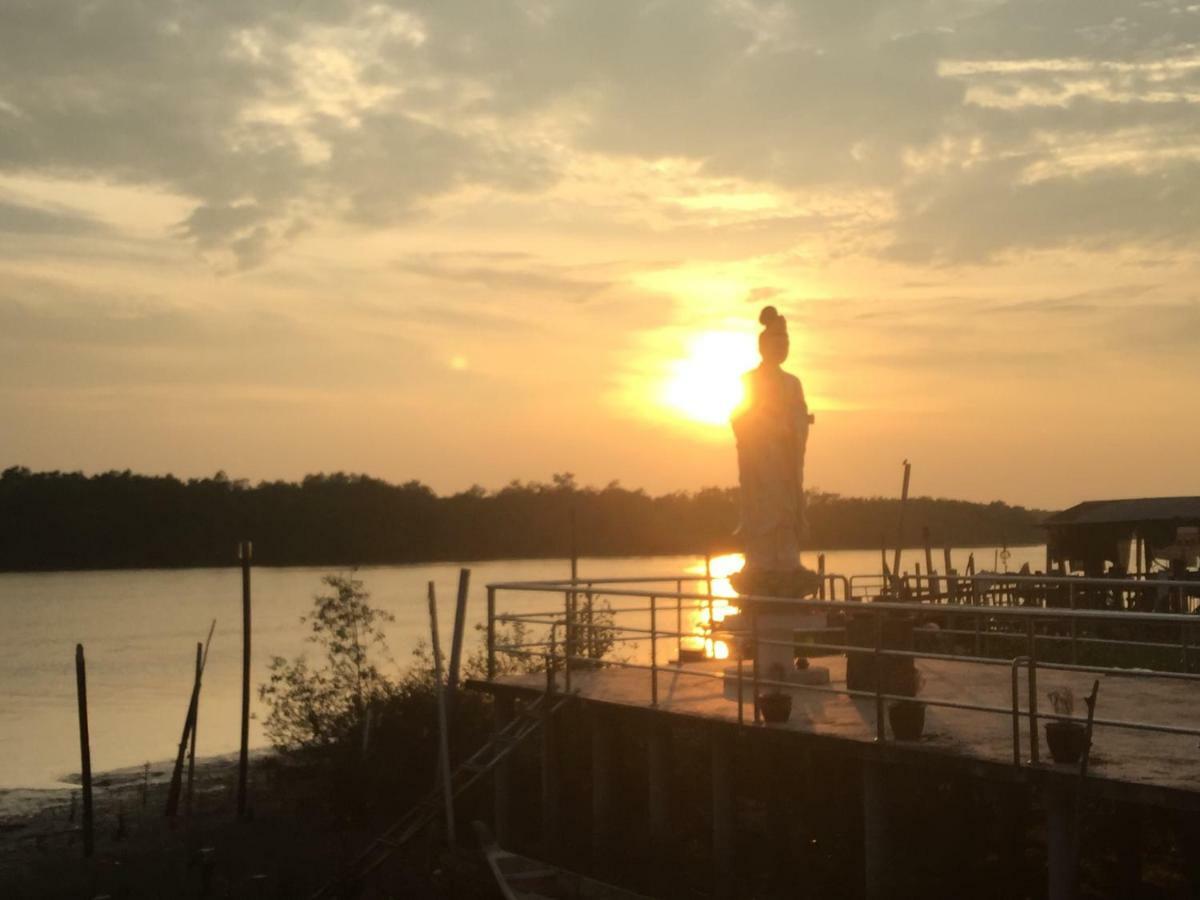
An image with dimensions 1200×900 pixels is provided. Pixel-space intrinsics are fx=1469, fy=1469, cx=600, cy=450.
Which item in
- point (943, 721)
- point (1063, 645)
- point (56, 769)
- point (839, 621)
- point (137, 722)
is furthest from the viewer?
point (137, 722)

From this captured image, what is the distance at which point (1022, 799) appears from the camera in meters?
16.3

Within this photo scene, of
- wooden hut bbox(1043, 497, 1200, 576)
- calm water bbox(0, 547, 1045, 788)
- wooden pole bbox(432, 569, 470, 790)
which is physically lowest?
calm water bbox(0, 547, 1045, 788)

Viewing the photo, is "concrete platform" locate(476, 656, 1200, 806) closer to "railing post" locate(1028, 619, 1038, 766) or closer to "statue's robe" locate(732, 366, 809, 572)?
"railing post" locate(1028, 619, 1038, 766)

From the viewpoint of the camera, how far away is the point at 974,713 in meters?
14.3

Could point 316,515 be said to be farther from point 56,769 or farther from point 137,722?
point 56,769

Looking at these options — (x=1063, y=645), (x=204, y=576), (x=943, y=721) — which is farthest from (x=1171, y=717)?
(x=204, y=576)

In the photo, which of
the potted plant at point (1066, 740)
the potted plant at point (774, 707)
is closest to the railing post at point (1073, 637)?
the potted plant at point (1066, 740)

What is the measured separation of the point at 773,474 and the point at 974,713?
14.8 feet

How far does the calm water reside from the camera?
1783 inches

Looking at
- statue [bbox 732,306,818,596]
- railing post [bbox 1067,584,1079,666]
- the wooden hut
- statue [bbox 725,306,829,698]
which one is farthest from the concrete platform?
the wooden hut

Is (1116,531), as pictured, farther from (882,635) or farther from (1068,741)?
(1068,741)

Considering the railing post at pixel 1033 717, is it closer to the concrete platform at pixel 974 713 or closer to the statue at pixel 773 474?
the concrete platform at pixel 974 713

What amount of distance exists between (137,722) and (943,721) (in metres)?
40.9

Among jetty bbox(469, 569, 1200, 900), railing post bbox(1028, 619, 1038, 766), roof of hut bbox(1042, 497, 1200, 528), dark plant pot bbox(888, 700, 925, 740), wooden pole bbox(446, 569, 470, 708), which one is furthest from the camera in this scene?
roof of hut bbox(1042, 497, 1200, 528)
